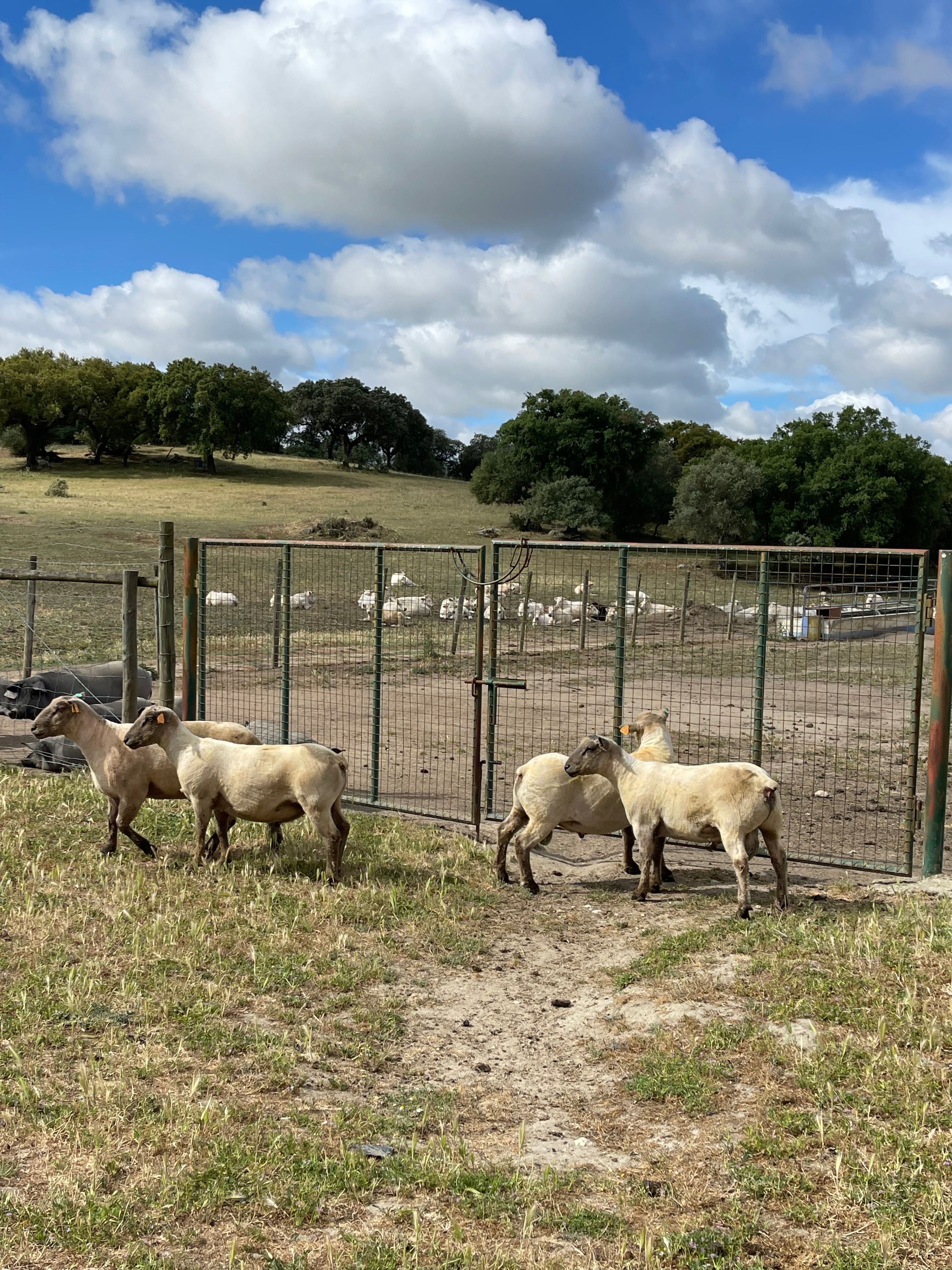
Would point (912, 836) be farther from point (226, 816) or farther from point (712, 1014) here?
point (226, 816)

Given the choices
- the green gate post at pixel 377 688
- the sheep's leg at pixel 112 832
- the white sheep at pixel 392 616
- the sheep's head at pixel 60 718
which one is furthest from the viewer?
the white sheep at pixel 392 616

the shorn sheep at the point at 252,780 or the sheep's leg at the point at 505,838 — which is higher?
the shorn sheep at the point at 252,780

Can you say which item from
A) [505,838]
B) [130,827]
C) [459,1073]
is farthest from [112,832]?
[459,1073]

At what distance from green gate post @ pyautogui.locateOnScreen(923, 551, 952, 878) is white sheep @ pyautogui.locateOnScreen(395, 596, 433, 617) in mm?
13189

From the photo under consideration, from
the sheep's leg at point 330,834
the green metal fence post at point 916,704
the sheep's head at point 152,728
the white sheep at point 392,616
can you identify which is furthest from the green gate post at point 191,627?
the white sheep at point 392,616

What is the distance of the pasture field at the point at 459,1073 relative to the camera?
11.9ft

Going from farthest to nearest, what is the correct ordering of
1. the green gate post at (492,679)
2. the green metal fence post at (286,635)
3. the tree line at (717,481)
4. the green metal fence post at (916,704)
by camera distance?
1. the tree line at (717,481)
2. the green metal fence post at (286,635)
3. the green gate post at (492,679)
4. the green metal fence post at (916,704)

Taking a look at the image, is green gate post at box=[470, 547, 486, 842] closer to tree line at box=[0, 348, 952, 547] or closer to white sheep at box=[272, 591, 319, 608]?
white sheep at box=[272, 591, 319, 608]

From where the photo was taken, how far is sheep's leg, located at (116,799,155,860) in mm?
7801

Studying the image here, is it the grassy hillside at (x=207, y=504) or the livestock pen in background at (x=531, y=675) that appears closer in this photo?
the livestock pen in background at (x=531, y=675)

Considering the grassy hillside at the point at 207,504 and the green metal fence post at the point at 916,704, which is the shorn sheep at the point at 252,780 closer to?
the green metal fence post at the point at 916,704

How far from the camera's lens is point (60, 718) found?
8188 mm

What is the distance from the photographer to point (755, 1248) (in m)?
3.56

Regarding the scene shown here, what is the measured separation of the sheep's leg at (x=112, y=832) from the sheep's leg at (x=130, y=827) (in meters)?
0.03
